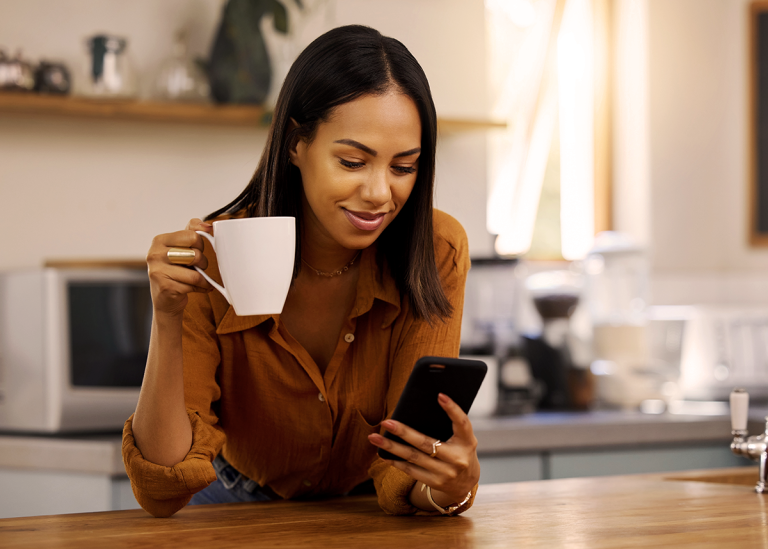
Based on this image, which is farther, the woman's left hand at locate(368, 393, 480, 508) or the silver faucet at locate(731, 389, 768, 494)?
the silver faucet at locate(731, 389, 768, 494)

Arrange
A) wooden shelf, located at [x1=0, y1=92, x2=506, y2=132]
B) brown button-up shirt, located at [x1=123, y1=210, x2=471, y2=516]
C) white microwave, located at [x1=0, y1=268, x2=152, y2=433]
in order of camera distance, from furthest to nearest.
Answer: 1. wooden shelf, located at [x1=0, y1=92, x2=506, y2=132]
2. white microwave, located at [x1=0, y1=268, x2=152, y2=433]
3. brown button-up shirt, located at [x1=123, y1=210, x2=471, y2=516]

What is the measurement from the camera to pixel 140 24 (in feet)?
7.41

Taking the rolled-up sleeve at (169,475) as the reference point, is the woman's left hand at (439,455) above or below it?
above

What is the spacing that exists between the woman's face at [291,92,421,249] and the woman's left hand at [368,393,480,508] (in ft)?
0.87

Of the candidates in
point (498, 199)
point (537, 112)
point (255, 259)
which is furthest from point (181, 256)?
point (537, 112)

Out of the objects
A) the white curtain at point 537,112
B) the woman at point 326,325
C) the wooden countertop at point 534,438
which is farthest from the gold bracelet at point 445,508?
the white curtain at point 537,112

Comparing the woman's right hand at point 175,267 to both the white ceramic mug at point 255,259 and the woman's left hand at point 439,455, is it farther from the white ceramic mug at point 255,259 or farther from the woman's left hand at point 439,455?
the woman's left hand at point 439,455

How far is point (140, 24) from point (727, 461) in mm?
1973

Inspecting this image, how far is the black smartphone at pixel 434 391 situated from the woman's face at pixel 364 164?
25 cm

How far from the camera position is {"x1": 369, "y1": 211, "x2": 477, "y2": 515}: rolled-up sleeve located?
0.96 metres

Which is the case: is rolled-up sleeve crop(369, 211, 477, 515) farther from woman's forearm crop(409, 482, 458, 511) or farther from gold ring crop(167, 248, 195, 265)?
gold ring crop(167, 248, 195, 265)

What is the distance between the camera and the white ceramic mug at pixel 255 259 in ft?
2.60

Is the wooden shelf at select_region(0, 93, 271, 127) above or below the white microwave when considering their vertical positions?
above

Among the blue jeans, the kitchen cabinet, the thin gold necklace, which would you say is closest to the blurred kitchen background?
the kitchen cabinet
